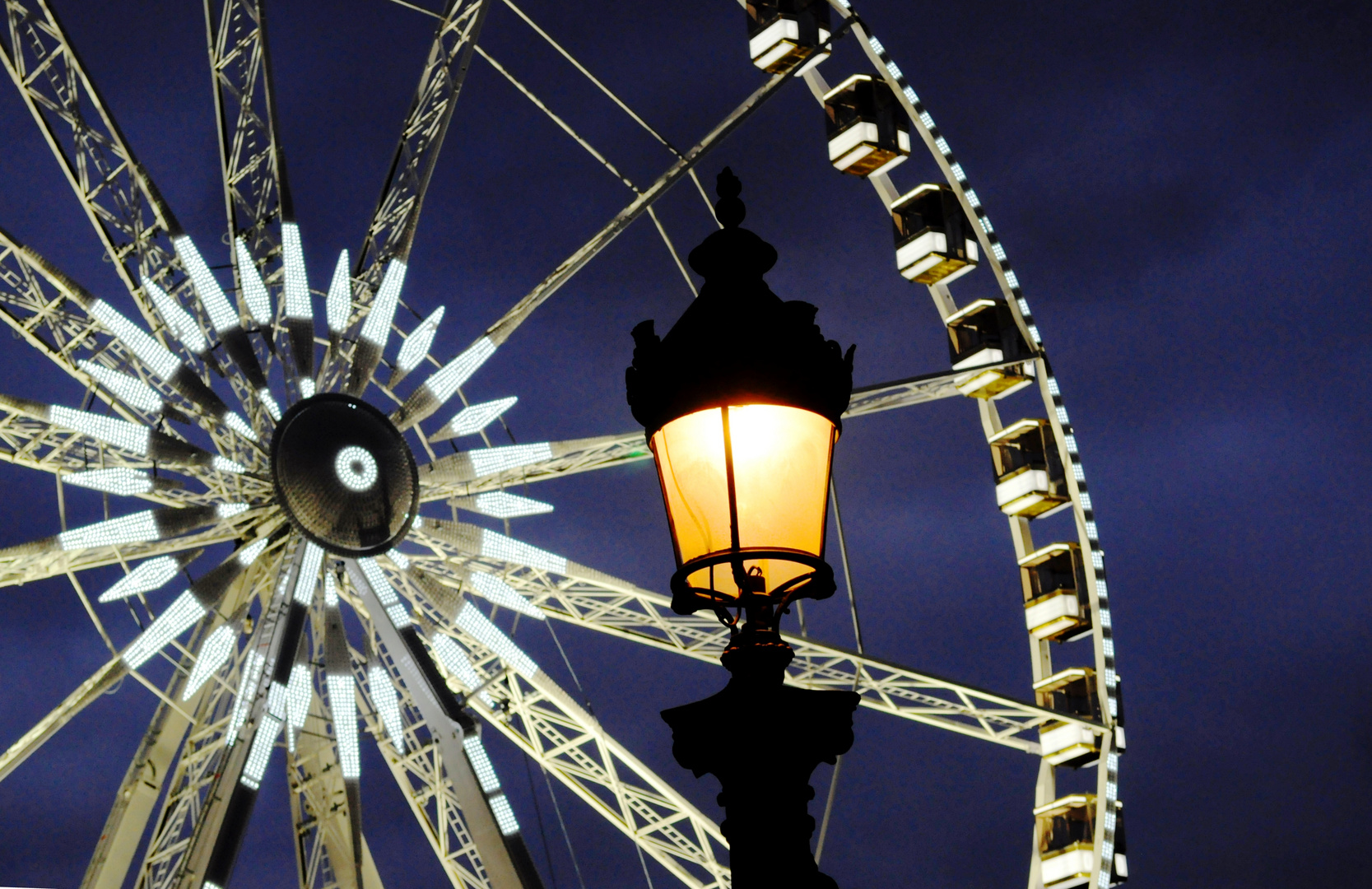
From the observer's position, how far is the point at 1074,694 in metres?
15.8

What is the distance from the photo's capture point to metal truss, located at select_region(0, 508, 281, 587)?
1137 cm

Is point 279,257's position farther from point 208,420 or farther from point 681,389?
point 681,389

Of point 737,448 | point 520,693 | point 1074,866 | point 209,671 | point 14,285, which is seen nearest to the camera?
point 737,448

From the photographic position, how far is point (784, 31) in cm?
1579

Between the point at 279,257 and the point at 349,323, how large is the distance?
0.92 metres

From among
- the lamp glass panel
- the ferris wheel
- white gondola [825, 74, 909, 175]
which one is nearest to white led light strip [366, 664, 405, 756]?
the ferris wheel

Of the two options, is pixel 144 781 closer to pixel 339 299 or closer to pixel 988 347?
pixel 339 299

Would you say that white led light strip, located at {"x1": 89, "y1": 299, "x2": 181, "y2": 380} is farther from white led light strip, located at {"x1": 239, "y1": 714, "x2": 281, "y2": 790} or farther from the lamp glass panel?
the lamp glass panel

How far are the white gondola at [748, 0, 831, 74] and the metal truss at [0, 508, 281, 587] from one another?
6620 millimetres

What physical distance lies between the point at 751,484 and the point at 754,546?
0.45 feet

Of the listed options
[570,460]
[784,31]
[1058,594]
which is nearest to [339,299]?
[570,460]

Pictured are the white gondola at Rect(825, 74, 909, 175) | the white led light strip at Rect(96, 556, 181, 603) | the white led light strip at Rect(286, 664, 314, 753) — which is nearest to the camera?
the white led light strip at Rect(96, 556, 181, 603)

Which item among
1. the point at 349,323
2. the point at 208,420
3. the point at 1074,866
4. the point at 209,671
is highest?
the point at 349,323

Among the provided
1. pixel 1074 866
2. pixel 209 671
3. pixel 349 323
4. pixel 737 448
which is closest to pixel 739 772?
pixel 737 448
